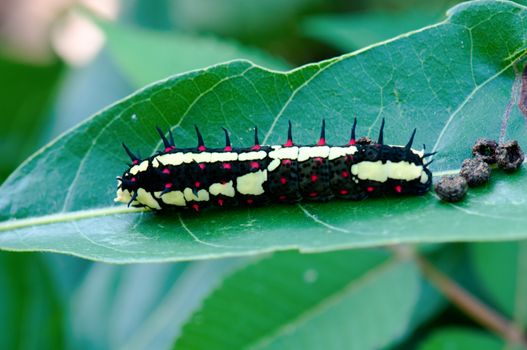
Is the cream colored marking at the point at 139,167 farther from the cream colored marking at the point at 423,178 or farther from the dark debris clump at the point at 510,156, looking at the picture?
the dark debris clump at the point at 510,156

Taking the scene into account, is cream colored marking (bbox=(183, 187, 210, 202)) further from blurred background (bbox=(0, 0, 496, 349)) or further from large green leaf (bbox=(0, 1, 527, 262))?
blurred background (bbox=(0, 0, 496, 349))

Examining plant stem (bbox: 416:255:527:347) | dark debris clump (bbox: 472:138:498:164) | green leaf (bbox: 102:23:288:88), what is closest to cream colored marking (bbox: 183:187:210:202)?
green leaf (bbox: 102:23:288:88)

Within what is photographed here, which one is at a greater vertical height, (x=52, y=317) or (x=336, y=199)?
(x=336, y=199)

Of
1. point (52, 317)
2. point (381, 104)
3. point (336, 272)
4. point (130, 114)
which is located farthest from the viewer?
point (52, 317)

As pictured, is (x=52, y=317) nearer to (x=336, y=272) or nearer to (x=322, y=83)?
(x=336, y=272)

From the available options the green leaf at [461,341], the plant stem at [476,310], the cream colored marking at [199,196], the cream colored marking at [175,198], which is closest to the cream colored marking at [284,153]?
the cream colored marking at [199,196]

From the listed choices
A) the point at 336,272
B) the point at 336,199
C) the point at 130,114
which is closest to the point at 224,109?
the point at 130,114

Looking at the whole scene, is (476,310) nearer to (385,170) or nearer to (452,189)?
(385,170)
